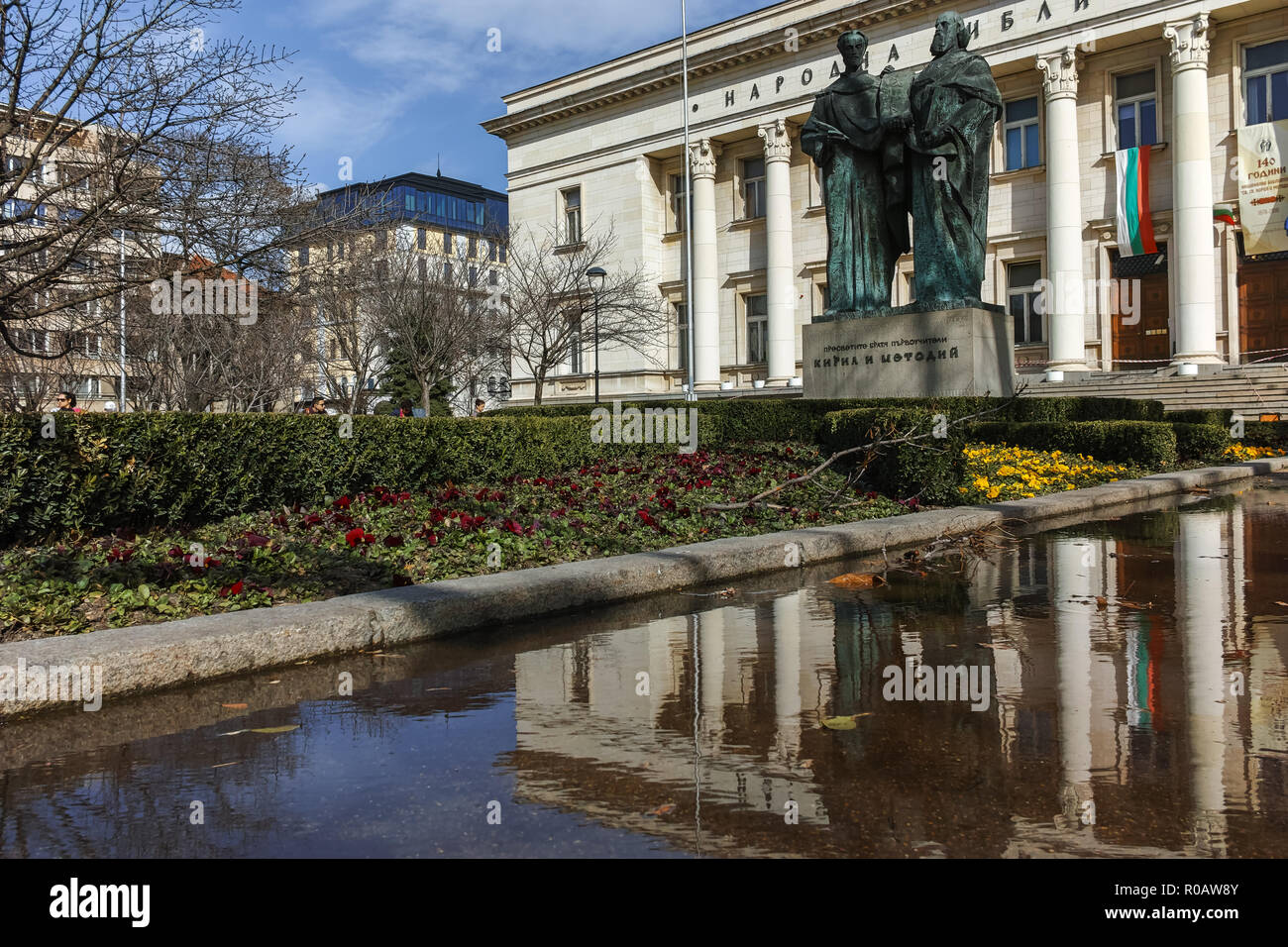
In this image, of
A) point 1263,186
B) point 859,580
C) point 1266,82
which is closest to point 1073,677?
point 859,580

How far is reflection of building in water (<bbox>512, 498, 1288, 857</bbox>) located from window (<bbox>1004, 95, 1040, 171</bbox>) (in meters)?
32.2

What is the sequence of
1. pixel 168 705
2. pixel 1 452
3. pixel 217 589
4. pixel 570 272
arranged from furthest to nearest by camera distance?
pixel 570 272
pixel 1 452
pixel 217 589
pixel 168 705

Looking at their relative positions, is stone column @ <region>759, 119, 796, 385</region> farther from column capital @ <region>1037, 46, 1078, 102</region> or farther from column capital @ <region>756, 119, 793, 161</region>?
column capital @ <region>1037, 46, 1078, 102</region>

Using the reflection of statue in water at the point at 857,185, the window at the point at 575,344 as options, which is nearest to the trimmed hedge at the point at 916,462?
the reflection of statue in water at the point at 857,185

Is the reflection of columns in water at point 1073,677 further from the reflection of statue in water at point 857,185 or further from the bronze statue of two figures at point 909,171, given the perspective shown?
the reflection of statue in water at point 857,185

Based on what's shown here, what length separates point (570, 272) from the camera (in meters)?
38.2

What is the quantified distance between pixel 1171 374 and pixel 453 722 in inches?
1157

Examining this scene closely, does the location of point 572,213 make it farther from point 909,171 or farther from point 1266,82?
point 909,171

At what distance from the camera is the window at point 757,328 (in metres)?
42.8

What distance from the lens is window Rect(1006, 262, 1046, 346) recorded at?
35.5m

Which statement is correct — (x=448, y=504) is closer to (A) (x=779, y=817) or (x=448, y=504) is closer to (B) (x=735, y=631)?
(B) (x=735, y=631)

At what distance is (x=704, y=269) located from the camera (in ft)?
140

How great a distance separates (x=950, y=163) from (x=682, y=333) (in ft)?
87.8

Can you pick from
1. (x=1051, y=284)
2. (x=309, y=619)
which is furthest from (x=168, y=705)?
(x=1051, y=284)
